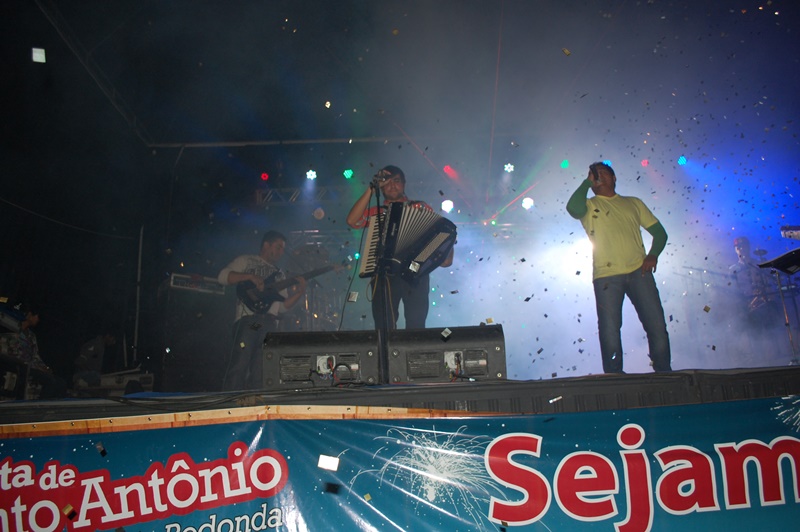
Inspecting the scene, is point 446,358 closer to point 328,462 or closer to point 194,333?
point 328,462

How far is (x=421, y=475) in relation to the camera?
2.34 m

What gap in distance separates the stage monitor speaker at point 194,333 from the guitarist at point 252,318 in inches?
66.9

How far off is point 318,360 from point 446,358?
683 millimetres

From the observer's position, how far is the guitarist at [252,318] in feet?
16.6

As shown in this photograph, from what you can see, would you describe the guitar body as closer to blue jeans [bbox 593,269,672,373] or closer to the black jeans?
the black jeans

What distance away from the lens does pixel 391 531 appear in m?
2.28

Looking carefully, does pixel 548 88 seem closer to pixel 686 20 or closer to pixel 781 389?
pixel 686 20

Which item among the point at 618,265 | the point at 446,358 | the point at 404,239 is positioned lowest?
the point at 446,358

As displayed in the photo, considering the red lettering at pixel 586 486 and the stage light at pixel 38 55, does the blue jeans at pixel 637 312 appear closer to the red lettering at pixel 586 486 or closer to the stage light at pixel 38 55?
the red lettering at pixel 586 486

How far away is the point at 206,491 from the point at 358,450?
2.16ft

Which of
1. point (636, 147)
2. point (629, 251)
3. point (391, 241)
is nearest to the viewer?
point (391, 241)

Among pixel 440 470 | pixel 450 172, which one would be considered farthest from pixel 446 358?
pixel 450 172

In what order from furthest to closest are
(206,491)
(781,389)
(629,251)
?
(629,251), (781,389), (206,491)

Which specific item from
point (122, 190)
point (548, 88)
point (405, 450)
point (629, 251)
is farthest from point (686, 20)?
point (122, 190)
